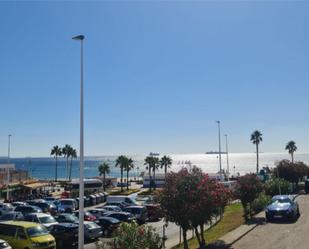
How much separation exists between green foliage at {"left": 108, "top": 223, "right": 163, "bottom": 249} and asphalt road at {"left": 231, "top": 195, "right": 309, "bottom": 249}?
253 inches

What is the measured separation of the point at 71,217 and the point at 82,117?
14.3 m

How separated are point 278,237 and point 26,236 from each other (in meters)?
13.3

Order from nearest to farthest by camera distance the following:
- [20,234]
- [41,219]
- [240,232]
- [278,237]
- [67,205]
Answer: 1. [20,234]
2. [278,237]
3. [240,232]
4. [41,219]
5. [67,205]

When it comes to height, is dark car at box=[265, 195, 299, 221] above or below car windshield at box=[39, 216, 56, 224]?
above

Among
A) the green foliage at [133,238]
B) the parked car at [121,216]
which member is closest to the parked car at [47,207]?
the parked car at [121,216]

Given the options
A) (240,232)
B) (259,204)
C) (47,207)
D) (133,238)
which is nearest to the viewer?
(133,238)

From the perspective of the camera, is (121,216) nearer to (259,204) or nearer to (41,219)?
(41,219)

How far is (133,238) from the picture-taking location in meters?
14.3

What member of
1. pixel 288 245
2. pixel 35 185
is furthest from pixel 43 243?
pixel 35 185

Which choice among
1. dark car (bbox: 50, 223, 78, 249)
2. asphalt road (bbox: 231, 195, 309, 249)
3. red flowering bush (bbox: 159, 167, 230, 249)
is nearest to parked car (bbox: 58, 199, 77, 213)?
dark car (bbox: 50, 223, 78, 249)

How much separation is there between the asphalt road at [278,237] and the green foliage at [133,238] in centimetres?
642

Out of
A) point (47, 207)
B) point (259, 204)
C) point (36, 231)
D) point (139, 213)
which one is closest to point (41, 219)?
point (36, 231)

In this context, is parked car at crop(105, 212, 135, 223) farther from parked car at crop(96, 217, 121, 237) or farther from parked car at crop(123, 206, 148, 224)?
parked car at crop(123, 206, 148, 224)

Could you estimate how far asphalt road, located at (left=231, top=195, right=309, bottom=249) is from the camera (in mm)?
19672
